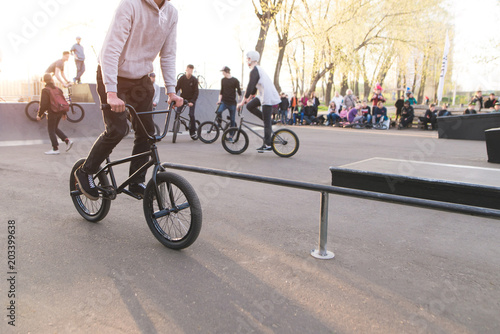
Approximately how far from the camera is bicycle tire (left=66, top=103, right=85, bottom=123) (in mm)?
12867

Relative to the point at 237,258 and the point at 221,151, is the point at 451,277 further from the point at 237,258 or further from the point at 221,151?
the point at 221,151

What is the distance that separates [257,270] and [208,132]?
8.59 metres

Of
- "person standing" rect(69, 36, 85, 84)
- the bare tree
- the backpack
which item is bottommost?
the backpack

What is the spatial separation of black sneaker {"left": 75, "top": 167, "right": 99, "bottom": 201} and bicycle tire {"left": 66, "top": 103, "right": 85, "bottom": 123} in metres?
10.1

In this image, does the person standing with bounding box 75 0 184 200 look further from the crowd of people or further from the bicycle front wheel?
the crowd of people

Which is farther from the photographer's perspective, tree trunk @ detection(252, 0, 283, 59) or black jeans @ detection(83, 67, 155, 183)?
tree trunk @ detection(252, 0, 283, 59)

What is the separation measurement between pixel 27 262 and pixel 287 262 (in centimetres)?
202

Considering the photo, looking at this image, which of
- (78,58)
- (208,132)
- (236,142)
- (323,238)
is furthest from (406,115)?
(323,238)

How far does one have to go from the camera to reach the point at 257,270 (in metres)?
2.96

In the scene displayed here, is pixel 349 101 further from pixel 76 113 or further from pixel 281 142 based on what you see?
pixel 76 113

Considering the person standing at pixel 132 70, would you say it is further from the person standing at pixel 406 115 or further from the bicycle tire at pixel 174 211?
the person standing at pixel 406 115

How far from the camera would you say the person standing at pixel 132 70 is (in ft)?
10.7

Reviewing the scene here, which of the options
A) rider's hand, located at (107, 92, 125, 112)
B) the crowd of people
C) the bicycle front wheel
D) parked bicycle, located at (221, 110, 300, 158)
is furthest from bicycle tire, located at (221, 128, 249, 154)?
the crowd of people

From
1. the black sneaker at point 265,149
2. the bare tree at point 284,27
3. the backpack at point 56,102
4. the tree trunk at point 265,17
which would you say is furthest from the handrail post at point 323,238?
the bare tree at point 284,27
